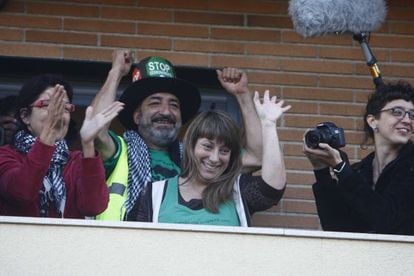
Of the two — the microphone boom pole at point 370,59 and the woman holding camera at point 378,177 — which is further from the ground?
the microphone boom pole at point 370,59

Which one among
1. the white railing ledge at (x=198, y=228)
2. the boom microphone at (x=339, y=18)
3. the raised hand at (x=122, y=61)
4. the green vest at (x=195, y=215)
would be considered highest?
the boom microphone at (x=339, y=18)

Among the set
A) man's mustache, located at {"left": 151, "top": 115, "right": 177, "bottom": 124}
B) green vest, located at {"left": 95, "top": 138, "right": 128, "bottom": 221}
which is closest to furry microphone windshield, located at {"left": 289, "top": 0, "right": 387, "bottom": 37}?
man's mustache, located at {"left": 151, "top": 115, "right": 177, "bottom": 124}

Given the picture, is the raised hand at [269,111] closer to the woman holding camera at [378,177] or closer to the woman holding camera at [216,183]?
the woman holding camera at [216,183]

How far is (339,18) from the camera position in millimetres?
7891

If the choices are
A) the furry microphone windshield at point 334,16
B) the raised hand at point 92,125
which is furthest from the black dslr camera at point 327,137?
the raised hand at point 92,125

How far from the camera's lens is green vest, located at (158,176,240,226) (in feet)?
23.6

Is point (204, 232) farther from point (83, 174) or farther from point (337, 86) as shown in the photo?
point (337, 86)

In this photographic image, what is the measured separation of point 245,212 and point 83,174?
30.2 inches

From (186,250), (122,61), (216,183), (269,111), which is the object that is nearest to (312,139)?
(269,111)

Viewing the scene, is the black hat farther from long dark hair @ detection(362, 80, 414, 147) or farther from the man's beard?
long dark hair @ detection(362, 80, 414, 147)

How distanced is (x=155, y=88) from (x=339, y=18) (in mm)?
973

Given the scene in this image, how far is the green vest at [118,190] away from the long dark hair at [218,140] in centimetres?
32

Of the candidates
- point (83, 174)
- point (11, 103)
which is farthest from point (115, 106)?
point (11, 103)

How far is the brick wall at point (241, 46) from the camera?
29.0ft
